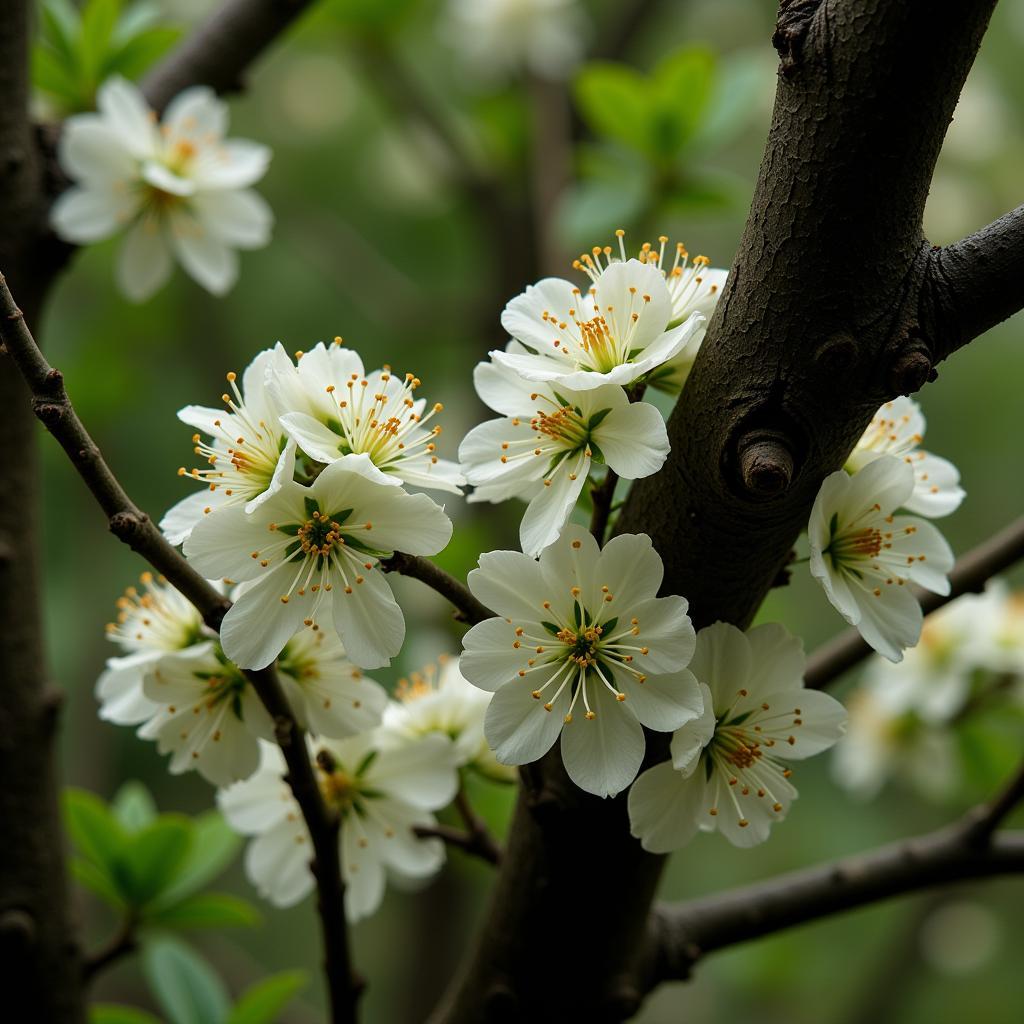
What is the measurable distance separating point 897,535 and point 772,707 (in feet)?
0.52

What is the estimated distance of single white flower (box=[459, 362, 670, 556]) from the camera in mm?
737

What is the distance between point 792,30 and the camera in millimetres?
694

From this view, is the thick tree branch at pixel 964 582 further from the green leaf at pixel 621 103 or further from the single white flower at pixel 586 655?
the green leaf at pixel 621 103

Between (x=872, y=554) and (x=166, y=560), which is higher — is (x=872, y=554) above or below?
above

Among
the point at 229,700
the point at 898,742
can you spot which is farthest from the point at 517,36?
the point at 229,700

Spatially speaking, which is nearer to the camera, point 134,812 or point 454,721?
point 454,721

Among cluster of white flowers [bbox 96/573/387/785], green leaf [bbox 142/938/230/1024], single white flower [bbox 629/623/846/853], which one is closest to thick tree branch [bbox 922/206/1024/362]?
single white flower [bbox 629/623/846/853]

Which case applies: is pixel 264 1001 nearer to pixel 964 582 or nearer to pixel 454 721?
pixel 454 721

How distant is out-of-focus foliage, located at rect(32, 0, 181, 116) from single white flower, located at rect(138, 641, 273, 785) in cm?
94

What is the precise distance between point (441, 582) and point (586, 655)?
11cm

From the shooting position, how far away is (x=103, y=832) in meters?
1.21

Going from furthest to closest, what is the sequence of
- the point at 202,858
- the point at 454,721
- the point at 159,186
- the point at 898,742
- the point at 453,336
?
the point at 453,336 → the point at 898,742 → the point at 159,186 → the point at 202,858 → the point at 454,721

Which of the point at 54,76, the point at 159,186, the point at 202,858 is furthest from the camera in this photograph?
the point at 54,76

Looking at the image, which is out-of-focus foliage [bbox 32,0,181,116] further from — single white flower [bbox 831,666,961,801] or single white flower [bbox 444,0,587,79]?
single white flower [bbox 444,0,587,79]
